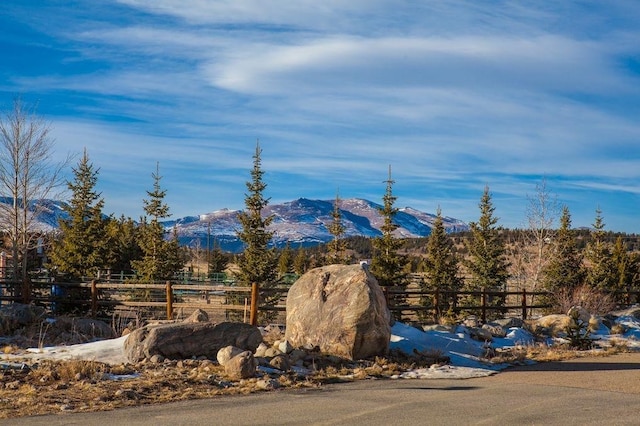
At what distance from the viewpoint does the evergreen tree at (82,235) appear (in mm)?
41344

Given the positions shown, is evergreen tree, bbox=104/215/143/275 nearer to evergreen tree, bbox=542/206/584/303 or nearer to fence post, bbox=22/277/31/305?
fence post, bbox=22/277/31/305

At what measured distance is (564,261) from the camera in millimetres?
47844

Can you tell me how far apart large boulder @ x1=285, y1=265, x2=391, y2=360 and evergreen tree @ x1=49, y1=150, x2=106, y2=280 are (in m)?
26.8

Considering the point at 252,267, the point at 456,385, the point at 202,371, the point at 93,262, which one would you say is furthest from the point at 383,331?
the point at 93,262

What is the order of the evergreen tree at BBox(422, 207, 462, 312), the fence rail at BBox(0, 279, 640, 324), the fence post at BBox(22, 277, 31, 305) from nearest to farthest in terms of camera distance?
the fence rail at BBox(0, 279, 640, 324) → the fence post at BBox(22, 277, 31, 305) → the evergreen tree at BBox(422, 207, 462, 312)

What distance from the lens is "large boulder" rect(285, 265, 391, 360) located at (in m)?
15.0

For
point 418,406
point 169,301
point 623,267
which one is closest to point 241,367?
point 418,406

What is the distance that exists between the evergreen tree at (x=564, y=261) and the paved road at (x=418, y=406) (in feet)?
109

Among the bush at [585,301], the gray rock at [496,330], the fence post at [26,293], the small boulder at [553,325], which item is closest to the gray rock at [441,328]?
the gray rock at [496,330]

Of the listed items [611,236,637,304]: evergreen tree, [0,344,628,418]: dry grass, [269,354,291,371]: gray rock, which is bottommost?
[0,344,628,418]: dry grass

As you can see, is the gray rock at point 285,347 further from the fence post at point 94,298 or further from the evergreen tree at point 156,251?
the evergreen tree at point 156,251

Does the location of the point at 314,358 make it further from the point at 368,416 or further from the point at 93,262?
the point at 93,262

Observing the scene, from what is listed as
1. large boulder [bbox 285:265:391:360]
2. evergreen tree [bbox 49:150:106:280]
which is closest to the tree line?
evergreen tree [bbox 49:150:106:280]

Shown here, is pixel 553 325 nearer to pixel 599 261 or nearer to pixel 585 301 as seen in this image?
pixel 585 301
